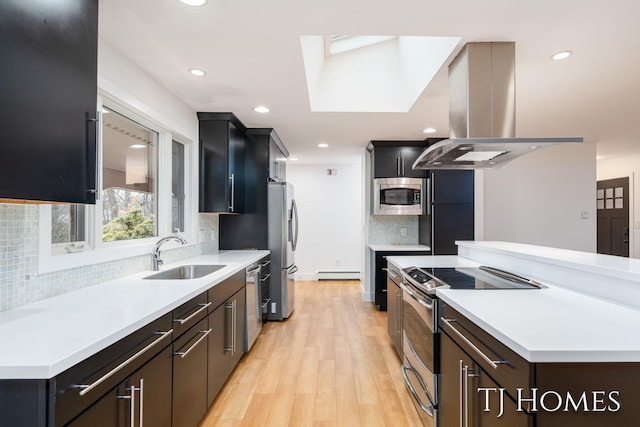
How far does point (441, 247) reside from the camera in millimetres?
4336

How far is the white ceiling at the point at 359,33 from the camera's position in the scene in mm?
1672

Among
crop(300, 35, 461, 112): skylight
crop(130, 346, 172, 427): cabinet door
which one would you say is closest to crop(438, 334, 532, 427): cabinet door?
crop(130, 346, 172, 427): cabinet door

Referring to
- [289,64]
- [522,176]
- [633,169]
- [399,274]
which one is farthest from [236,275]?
[633,169]

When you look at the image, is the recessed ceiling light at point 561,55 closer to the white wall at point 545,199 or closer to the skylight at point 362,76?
the skylight at point 362,76

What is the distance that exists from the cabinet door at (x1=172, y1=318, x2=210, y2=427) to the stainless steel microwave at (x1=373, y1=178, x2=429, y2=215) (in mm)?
3103

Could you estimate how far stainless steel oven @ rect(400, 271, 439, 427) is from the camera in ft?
6.05

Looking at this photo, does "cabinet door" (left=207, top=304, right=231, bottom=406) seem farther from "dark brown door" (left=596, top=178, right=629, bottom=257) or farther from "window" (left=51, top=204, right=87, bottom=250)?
"dark brown door" (left=596, top=178, right=629, bottom=257)

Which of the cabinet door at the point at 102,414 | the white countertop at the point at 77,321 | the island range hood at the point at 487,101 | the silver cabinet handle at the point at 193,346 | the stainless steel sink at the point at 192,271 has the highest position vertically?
the island range hood at the point at 487,101

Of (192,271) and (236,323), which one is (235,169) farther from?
(236,323)

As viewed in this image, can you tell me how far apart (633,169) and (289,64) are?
23.4 ft

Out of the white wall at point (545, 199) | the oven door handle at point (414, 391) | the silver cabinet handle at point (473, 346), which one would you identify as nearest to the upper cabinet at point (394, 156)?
the white wall at point (545, 199)

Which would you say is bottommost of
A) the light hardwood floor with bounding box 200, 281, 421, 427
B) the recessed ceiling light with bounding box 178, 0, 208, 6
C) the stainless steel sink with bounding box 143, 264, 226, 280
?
the light hardwood floor with bounding box 200, 281, 421, 427

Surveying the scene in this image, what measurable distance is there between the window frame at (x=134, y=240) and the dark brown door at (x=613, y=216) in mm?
7573

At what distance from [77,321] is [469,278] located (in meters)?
2.03
